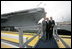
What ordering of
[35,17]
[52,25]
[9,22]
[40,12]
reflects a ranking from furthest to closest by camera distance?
[9,22], [35,17], [40,12], [52,25]

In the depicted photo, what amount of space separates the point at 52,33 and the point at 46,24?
18.4 inches

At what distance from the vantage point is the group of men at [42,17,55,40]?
3.91 meters

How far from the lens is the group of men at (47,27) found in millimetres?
3908

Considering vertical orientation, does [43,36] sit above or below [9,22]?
above

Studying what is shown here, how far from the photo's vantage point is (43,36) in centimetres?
406

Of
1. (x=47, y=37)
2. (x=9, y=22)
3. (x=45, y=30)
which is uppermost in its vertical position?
(x=45, y=30)

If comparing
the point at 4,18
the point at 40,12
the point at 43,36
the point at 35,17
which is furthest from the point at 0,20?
the point at 43,36

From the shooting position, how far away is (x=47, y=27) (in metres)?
3.95

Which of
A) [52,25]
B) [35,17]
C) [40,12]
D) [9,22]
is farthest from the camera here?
[9,22]

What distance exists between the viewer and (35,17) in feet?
41.6

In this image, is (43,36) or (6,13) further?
(6,13)

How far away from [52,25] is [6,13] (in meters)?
11.3

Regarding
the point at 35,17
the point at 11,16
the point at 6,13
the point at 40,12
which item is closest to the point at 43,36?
the point at 40,12

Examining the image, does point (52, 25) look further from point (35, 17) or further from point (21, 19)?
point (21, 19)
